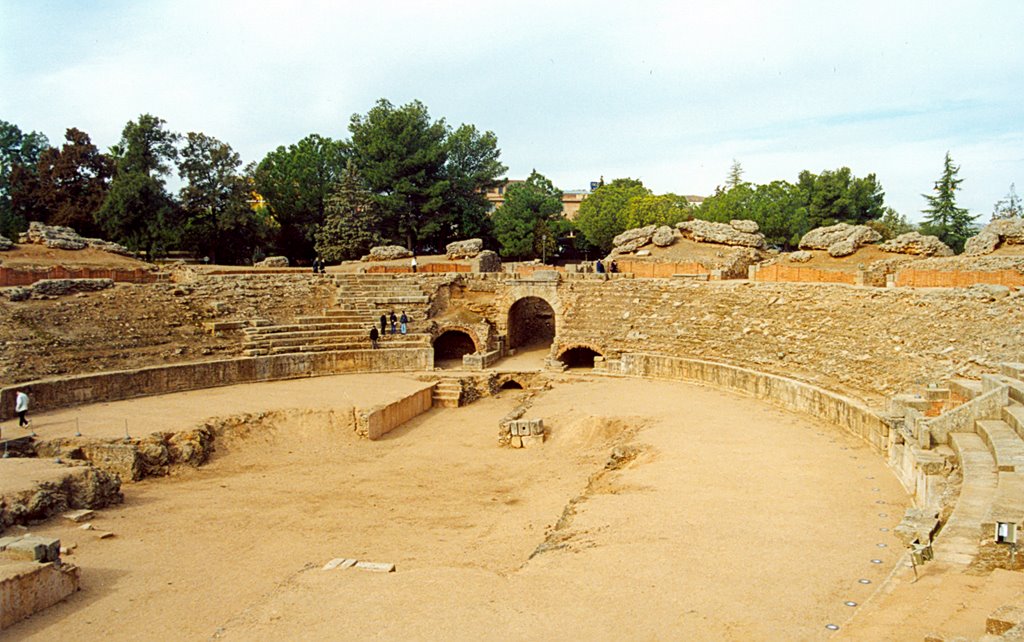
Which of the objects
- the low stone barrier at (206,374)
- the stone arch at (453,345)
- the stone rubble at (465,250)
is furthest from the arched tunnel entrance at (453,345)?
the stone rubble at (465,250)

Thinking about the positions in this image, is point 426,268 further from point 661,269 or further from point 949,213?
point 949,213

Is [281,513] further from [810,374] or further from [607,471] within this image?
[810,374]

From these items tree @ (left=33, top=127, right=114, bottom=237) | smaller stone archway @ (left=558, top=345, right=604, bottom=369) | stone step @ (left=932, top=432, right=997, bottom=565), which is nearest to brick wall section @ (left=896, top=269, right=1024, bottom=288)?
stone step @ (left=932, top=432, right=997, bottom=565)

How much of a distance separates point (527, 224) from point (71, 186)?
24.0 m

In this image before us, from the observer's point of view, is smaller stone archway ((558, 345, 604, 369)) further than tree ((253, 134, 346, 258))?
No

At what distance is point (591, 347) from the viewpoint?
25.9 m

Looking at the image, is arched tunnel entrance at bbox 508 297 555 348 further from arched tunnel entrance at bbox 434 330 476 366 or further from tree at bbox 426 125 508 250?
tree at bbox 426 125 508 250

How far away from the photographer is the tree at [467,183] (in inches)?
1699

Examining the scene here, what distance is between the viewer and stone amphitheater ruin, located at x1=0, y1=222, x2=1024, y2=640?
8.62 meters

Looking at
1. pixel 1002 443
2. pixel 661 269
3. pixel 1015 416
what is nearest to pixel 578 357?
pixel 661 269

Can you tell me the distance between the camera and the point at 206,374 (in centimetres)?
2236

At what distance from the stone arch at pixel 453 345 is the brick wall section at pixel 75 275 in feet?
35.6

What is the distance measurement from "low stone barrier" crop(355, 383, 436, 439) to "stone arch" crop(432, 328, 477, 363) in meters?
6.32

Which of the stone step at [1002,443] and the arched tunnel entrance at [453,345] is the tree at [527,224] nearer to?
the arched tunnel entrance at [453,345]
